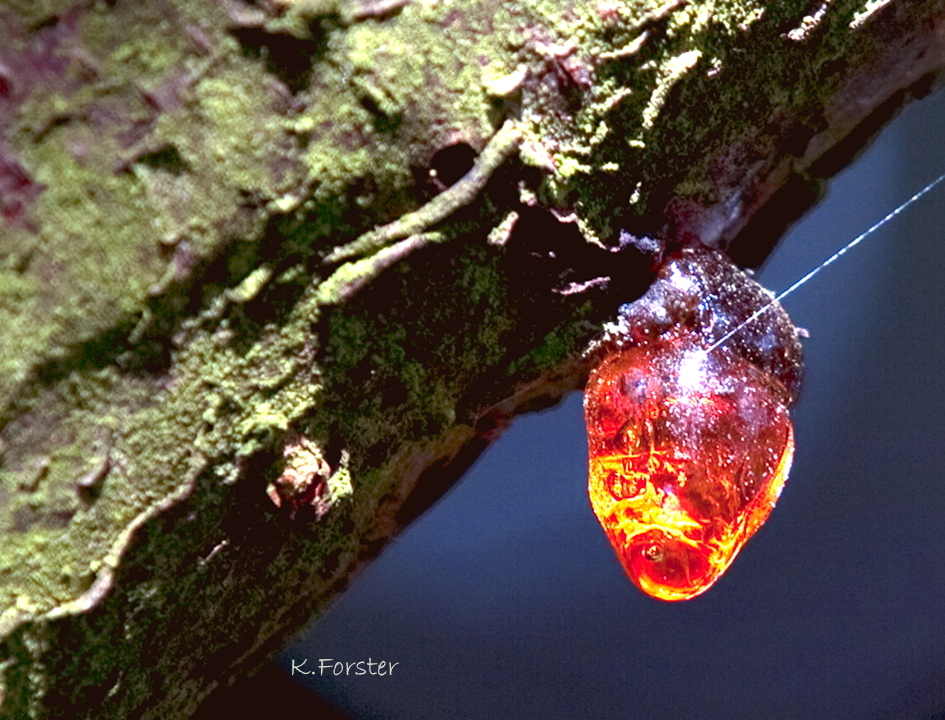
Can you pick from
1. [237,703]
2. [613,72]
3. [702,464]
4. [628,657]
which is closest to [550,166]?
[613,72]

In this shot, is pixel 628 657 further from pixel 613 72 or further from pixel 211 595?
pixel 613 72

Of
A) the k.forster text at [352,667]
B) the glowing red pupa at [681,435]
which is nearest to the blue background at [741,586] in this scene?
the k.forster text at [352,667]

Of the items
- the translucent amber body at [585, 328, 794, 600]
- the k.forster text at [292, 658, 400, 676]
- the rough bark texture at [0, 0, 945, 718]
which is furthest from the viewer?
the k.forster text at [292, 658, 400, 676]

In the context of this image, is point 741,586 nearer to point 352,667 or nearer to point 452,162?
point 352,667

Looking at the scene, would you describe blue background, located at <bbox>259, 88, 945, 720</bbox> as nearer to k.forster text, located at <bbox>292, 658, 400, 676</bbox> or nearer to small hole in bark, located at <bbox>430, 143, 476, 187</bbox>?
k.forster text, located at <bbox>292, 658, 400, 676</bbox>

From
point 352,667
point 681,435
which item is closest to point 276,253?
point 681,435

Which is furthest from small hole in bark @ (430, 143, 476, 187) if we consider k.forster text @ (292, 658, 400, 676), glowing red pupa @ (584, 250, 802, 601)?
k.forster text @ (292, 658, 400, 676)

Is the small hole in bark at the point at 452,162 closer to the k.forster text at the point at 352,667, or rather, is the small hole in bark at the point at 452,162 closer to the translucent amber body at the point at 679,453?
the translucent amber body at the point at 679,453
